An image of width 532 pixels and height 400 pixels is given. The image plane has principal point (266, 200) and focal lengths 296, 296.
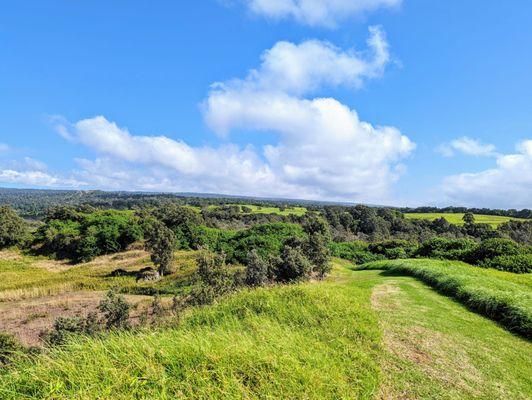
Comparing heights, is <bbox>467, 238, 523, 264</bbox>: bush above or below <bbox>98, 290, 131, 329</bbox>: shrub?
above

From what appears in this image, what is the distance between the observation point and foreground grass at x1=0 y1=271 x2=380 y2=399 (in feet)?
12.2

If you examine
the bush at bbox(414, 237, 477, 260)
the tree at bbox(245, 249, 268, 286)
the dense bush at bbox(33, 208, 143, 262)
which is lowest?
the dense bush at bbox(33, 208, 143, 262)

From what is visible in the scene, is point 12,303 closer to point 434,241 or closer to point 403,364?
point 403,364

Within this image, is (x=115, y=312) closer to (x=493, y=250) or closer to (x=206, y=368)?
(x=206, y=368)

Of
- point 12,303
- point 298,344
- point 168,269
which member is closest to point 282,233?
point 168,269

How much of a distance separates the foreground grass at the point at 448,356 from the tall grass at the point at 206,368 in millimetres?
599

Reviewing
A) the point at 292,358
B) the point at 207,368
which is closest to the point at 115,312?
the point at 207,368

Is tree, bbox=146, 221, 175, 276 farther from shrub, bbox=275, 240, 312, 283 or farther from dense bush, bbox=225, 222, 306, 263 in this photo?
shrub, bbox=275, 240, 312, 283

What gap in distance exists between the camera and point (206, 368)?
4.32 metres

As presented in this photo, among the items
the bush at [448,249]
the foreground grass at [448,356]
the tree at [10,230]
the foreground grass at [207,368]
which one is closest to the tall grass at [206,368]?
the foreground grass at [207,368]

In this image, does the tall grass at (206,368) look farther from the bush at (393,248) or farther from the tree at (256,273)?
the bush at (393,248)

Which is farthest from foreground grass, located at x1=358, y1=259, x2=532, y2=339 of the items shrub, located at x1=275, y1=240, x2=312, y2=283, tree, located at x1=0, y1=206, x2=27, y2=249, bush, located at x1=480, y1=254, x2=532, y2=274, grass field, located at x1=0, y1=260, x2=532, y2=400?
tree, located at x1=0, y1=206, x2=27, y2=249

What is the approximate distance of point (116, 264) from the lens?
159ft

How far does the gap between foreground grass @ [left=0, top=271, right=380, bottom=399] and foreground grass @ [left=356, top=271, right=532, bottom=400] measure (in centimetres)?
59
